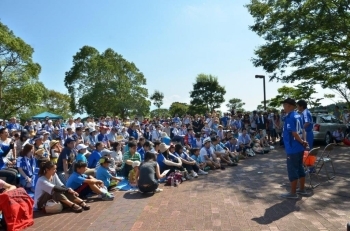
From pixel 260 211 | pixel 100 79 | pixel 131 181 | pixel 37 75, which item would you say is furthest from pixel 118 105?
pixel 260 211

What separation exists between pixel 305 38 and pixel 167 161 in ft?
35.6

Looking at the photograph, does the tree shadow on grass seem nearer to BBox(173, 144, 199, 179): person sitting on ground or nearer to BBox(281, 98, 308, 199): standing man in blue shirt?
BBox(281, 98, 308, 199): standing man in blue shirt

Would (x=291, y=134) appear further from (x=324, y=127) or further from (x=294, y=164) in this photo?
(x=324, y=127)

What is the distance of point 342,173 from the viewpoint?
9.52 m

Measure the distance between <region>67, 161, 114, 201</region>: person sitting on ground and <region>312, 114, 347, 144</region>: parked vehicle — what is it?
1229 centimetres

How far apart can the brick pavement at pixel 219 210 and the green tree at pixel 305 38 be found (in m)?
8.42

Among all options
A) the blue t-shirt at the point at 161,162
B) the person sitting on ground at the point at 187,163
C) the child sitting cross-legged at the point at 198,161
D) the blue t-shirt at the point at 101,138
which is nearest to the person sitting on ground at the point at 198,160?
the child sitting cross-legged at the point at 198,161

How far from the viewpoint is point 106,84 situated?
1578 inches

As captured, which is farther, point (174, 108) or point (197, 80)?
point (174, 108)

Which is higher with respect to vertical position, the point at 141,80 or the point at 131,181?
the point at 141,80

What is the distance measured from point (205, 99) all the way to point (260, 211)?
49.6 m

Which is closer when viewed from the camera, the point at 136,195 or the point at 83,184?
the point at 83,184

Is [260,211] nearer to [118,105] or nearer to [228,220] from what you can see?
[228,220]

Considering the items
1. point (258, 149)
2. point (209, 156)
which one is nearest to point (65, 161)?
point (209, 156)
